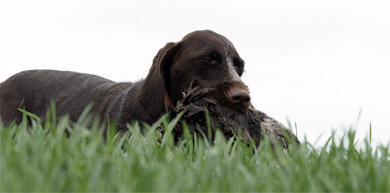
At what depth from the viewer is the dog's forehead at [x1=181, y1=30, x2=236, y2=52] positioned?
523cm

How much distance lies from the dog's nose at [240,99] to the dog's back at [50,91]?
7.69ft

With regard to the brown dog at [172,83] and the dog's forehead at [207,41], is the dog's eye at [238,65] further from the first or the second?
the dog's forehead at [207,41]

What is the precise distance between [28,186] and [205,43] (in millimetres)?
3268

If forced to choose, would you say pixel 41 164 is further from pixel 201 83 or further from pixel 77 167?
pixel 201 83

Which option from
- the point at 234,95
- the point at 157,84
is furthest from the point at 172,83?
the point at 234,95

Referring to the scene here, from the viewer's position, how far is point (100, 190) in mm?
2223

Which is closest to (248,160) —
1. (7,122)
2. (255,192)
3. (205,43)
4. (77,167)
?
(255,192)

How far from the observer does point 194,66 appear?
5160mm

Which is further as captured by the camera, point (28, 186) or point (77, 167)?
point (77, 167)

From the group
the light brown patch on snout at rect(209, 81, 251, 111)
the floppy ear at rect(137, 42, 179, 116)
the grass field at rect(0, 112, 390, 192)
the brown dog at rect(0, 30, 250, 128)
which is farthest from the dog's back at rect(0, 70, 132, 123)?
the grass field at rect(0, 112, 390, 192)

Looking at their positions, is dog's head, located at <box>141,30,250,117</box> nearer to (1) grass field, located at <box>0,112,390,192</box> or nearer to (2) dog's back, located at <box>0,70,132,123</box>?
(2) dog's back, located at <box>0,70,132,123</box>

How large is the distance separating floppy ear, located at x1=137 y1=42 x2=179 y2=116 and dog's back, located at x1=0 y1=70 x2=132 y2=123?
112cm

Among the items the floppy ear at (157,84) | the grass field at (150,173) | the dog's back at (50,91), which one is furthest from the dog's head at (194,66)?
the grass field at (150,173)

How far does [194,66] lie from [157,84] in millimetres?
440
